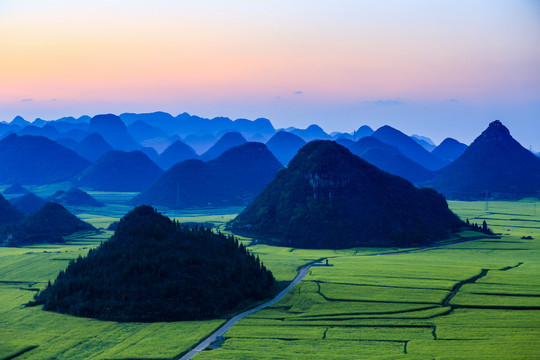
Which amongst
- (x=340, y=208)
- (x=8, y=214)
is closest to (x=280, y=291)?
(x=340, y=208)

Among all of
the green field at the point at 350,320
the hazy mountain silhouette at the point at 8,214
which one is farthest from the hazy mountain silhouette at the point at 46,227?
the green field at the point at 350,320

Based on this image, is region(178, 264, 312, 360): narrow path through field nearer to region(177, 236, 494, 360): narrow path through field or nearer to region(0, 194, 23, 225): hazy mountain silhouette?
region(177, 236, 494, 360): narrow path through field

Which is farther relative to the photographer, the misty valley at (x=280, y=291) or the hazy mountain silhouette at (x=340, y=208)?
the hazy mountain silhouette at (x=340, y=208)

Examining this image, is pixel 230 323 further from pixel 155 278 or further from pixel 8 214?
pixel 8 214

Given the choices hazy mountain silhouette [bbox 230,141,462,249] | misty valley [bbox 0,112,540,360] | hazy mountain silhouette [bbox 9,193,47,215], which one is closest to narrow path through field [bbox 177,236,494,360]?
misty valley [bbox 0,112,540,360]

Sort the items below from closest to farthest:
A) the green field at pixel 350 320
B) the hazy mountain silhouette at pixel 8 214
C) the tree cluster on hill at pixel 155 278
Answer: the green field at pixel 350 320, the tree cluster on hill at pixel 155 278, the hazy mountain silhouette at pixel 8 214

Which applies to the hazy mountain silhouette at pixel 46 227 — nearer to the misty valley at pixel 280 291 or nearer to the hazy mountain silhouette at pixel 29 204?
the misty valley at pixel 280 291

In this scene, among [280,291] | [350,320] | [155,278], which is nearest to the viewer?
[350,320]
